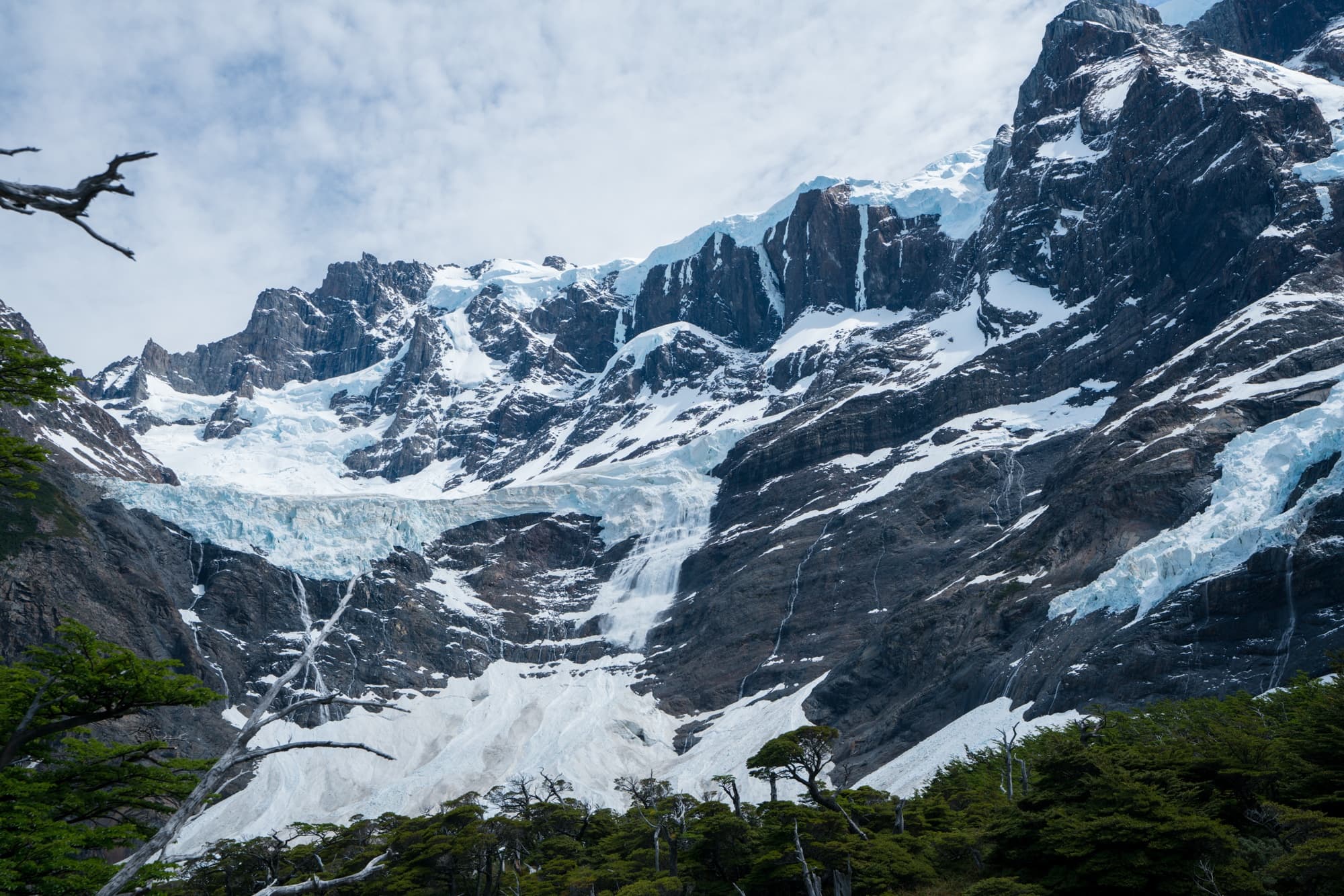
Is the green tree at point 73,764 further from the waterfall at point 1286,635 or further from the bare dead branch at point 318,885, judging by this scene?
the waterfall at point 1286,635

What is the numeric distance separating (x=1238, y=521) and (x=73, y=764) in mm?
97488

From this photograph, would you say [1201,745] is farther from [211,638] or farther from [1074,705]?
[211,638]

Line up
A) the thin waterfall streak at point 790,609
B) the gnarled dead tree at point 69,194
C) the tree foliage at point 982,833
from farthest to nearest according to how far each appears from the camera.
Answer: the thin waterfall streak at point 790,609 → the tree foliage at point 982,833 → the gnarled dead tree at point 69,194

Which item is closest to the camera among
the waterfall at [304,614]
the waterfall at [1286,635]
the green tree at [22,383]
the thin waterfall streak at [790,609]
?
the green tree at [22,383]

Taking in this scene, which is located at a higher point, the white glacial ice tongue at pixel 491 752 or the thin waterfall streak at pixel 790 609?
the thin waterfall streak at pixel 790 609

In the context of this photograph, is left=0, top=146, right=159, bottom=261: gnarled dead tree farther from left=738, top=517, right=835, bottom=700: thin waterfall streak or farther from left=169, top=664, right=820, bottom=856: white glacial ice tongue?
left=738, top=517, right=835, bottom=700: thin waterfall streak

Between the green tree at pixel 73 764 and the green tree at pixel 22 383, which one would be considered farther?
the green tree at pixel 22 383

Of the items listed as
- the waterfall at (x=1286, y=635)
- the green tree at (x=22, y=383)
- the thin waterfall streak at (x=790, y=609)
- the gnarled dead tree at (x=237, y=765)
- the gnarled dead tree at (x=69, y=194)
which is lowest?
the gnarled dead tree at (x=237, y=765)

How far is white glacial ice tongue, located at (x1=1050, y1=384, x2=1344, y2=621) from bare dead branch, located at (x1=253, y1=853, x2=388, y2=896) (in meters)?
90.6

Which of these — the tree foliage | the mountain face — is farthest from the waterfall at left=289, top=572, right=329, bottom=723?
the tree foliage

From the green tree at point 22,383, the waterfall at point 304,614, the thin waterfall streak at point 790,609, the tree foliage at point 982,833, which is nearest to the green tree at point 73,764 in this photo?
the green tree at point 22,383

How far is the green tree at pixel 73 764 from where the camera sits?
52.1 feet

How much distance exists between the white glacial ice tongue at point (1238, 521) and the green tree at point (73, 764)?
90156 mm

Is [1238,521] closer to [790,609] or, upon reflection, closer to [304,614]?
[790,609]
